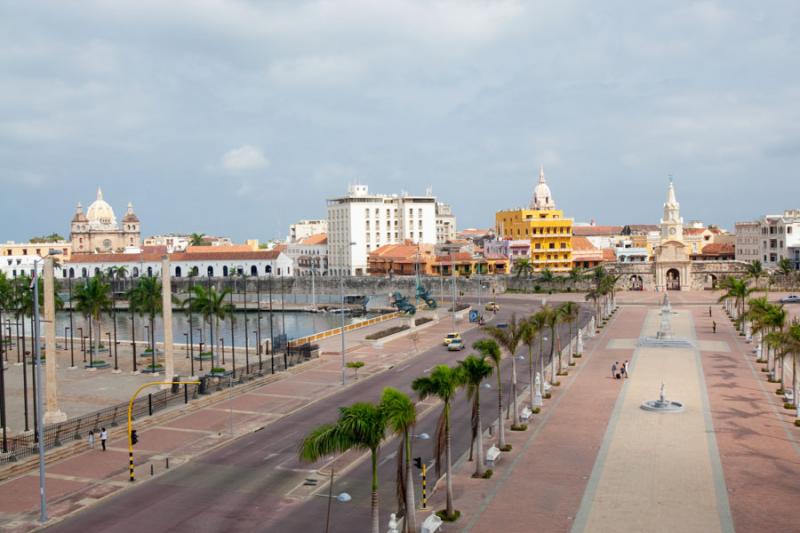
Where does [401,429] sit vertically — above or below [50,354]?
below

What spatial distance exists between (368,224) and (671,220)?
73.4m

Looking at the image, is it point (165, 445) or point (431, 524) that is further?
point (165, 445)

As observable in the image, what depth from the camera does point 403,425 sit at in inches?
870

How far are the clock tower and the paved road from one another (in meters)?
102

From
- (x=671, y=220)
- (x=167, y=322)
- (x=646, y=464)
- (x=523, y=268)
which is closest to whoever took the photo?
(x=646, y=464)

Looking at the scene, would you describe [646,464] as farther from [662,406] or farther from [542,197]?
[542,197]

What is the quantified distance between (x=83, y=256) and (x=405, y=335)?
13182 centimetres

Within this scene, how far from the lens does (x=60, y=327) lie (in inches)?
4680

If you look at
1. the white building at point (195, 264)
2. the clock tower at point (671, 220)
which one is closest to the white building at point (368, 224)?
the white building at point (195, 264)

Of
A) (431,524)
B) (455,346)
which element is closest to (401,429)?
(431,524)

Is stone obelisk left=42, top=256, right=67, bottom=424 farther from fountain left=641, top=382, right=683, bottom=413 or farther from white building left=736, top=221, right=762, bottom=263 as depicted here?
white building left=736, top=221, right=762, bottom=263

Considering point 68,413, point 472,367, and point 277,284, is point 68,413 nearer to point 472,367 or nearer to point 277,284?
point 472,367

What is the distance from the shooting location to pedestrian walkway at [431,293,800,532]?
26.0 meters

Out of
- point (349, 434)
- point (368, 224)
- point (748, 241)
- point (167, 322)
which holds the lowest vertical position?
point (349, 434)
